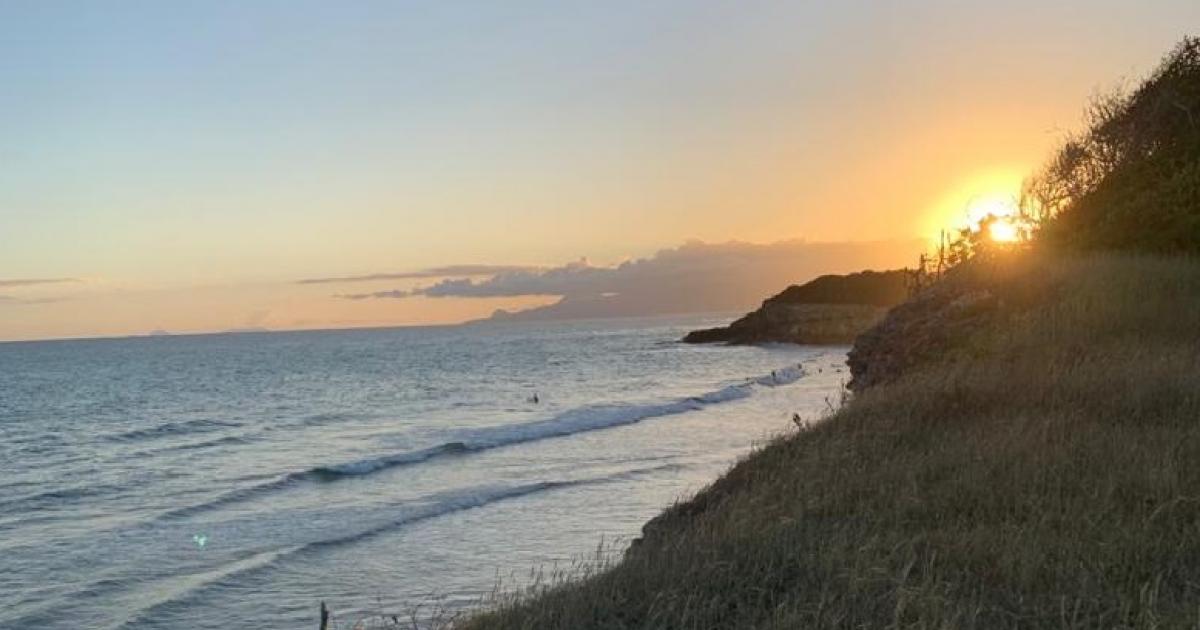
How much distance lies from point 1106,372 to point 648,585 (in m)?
8.03

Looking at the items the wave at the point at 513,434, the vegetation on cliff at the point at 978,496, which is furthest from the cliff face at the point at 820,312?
the vegetation on cliff at the point at 978,496

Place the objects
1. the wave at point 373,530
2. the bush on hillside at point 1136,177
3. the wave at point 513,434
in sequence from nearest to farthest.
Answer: the wave at point 373,530 → the bush on hillside at point 1136,177 → the wave at point 513,434

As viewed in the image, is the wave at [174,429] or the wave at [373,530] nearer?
the wave at [373,530]

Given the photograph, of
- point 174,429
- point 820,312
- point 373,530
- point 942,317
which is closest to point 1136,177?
point 942,317

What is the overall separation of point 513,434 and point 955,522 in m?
26.1

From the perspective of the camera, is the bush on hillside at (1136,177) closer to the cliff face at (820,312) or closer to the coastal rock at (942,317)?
the coastal rock at (942,317)

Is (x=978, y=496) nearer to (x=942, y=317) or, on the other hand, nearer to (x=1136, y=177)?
(x=942, y=317)

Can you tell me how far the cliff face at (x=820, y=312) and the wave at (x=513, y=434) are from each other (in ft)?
182

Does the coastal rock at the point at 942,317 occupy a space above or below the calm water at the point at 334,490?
above

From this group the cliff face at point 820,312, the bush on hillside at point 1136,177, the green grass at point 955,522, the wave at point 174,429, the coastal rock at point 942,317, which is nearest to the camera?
the green grass at point 955,522

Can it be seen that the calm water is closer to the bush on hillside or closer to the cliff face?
the bush on hillside

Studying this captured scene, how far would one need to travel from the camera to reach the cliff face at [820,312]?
10406 centimetres

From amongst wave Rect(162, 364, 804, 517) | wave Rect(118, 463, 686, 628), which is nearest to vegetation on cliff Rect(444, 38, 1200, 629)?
wave Rect(118, 463, 686, 628)

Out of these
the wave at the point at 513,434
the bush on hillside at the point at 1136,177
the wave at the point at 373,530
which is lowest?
the wave at the point at 513,434
